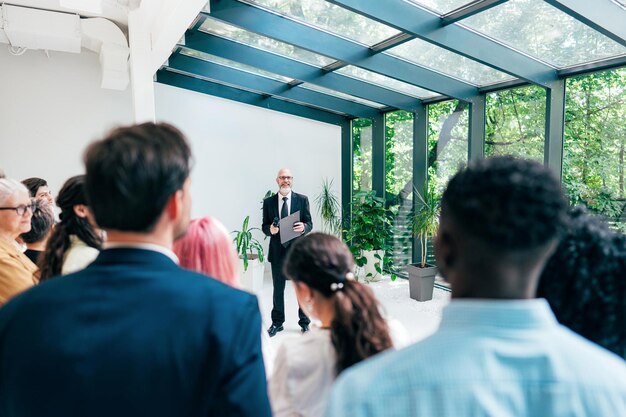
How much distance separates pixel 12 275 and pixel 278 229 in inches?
101

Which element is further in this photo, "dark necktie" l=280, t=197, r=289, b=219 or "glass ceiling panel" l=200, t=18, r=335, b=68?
"dark necktie" l=280, t=197, r=289, b=219

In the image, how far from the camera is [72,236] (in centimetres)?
158

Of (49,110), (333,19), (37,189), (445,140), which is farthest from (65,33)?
(445,140)

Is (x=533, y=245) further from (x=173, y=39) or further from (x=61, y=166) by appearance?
(x=61, y=166)

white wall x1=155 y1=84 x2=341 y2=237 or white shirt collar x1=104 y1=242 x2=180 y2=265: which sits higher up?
white wall x1=155 y1=84 x2=341 y2=237

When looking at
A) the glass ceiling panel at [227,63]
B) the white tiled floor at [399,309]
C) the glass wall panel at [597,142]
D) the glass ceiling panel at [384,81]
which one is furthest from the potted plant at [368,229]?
the glass wall panel at [597,142]

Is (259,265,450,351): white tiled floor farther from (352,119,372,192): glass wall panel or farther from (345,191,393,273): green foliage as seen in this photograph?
(352,119,372,192): glass wall panel

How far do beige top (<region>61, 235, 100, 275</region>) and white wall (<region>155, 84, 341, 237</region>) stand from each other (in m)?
4.39

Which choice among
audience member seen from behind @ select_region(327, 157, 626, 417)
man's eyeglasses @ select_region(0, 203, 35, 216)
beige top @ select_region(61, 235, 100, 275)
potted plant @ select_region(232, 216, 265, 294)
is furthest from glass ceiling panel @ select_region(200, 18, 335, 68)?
audience member seen from behind @ select_region(327, 157, 626, 417)

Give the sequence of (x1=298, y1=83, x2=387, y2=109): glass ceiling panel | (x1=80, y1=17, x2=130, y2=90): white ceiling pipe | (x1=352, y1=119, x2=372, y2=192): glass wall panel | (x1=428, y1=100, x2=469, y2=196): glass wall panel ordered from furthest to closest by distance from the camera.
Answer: (x1=352, y1=119, x2=372, y2=192): glass wall panel → (x1=298, y1=83, x2=387, y2=109): glass ceiling panel → (x1=428, y1=100, x2=469, y2=196): glass wall panel → (x1=80, y1=17, x2=130, y2=90): white ceiling pipe

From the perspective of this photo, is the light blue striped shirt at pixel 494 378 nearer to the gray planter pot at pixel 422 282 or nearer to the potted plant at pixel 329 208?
the gray planter pot at pixel 422 282

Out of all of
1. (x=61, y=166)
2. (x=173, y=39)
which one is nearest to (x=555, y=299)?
(x=173, y=39)

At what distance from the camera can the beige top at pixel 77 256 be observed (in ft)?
4.92

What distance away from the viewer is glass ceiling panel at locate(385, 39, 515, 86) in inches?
155
